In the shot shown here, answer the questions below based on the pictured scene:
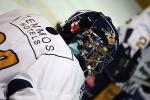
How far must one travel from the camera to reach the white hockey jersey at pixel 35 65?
39.6 inches

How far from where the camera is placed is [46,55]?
1.09 metres

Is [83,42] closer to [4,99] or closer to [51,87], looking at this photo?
[51,87]

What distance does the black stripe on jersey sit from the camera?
989 mm

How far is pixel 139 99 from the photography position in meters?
2.59

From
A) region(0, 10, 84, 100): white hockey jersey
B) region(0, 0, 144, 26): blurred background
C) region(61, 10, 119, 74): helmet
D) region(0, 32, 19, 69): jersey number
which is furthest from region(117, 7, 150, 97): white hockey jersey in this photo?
region(0, 32, 19, 69): jersey number

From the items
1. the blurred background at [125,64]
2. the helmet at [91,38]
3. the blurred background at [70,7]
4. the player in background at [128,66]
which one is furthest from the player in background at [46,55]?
the player in background at [128,66]

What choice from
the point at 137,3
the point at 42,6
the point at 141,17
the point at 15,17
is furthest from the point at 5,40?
the point at 137,3

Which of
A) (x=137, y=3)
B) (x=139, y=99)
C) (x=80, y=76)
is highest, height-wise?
(x=80, y=76)

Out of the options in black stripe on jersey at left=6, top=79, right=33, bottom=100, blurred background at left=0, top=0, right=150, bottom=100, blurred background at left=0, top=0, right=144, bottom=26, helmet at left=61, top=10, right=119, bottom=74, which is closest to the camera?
black stripe on jersey at left=6, top=79, right=33, bottom=100

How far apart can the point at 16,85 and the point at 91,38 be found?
443 millimetres

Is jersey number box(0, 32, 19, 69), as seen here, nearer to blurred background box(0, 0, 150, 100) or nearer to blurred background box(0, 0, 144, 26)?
blurred background box(0, 0, 144, 26)

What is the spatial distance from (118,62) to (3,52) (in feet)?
5.06

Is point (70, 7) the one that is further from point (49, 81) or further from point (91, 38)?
point (49, 81)

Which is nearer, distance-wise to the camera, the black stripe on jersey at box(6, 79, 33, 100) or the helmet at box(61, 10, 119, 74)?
the black stripe on jersey at box(6, 79, 33, 100)
